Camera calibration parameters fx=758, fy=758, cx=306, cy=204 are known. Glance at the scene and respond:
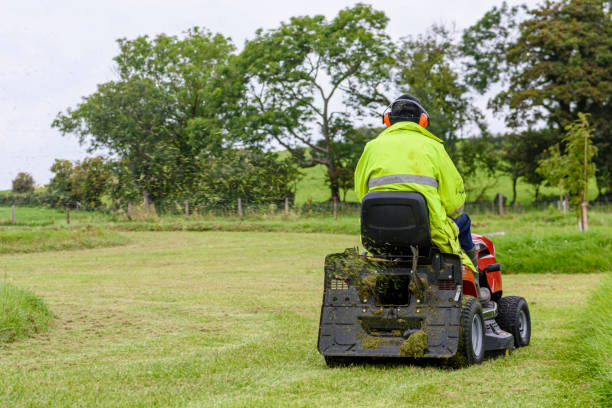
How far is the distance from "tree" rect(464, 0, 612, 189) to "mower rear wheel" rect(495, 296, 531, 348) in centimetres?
3904

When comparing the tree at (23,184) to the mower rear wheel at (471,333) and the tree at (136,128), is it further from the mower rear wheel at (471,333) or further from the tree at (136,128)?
the mower rear wheel at (471,333)

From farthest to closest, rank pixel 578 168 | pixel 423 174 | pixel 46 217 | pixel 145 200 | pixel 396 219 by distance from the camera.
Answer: pixel 145 200 → pixel 46 217 → pixel 578 168 → pixel 423 174 → pixel 396 219

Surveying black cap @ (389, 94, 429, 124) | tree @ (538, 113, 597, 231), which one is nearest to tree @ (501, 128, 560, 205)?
tree @ (538, 113, 597, 231)

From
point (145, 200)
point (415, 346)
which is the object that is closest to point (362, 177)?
point (415, 346)

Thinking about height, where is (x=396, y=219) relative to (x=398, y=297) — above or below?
above

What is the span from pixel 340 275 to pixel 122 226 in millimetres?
27125

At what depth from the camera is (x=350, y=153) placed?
49188 millimetres

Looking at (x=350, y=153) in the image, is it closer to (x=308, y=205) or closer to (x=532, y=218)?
(x=308, y=205)

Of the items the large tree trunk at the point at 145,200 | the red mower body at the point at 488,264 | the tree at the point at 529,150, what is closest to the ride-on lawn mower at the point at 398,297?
the red mower body at the point at 488,264

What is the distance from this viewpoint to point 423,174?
232 inches

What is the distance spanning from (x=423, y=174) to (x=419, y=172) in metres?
0.03

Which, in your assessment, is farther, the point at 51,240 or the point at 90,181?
the point at 90,181

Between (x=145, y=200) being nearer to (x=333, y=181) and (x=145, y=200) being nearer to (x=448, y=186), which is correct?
(x=333, y=181)

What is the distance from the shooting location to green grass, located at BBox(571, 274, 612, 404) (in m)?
4.65
